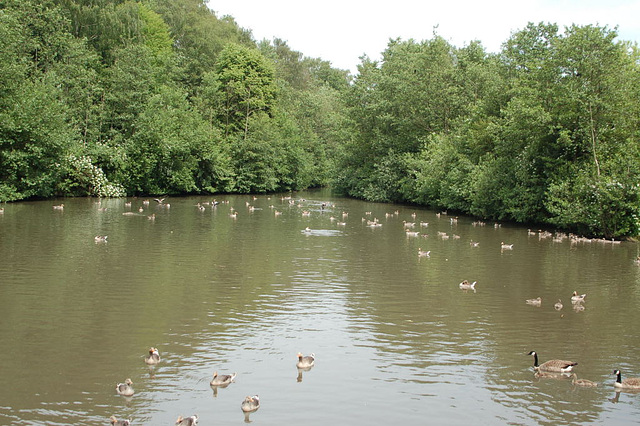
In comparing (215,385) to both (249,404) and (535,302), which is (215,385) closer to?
(249,404)

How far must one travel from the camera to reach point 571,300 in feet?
60.9

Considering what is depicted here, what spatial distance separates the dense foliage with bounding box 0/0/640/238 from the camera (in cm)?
3375

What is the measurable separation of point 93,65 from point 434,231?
3495 centimetres

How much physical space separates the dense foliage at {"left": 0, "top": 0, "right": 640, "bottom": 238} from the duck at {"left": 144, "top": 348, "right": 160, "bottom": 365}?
26.0 meters

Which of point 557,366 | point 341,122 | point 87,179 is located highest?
point 341,122

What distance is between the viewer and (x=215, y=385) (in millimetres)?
11281

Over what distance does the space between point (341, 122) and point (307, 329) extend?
55485mm

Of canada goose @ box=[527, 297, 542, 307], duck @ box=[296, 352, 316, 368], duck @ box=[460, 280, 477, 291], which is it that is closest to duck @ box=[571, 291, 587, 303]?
canada goose @ box=[527, 297, 542, 307]

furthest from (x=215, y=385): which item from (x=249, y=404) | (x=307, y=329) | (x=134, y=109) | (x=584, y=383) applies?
(x=134, y=109)

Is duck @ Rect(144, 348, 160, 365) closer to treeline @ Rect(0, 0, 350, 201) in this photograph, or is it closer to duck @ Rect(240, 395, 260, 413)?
duck @ Rect(240, 395, 260, 413)

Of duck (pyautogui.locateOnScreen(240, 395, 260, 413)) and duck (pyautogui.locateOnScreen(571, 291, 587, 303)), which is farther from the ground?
duck (pyautogui.locateOnScreen(571, 291, 587, 303))

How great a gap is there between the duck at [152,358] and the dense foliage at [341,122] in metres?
26.0

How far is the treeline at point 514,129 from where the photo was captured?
33.0m

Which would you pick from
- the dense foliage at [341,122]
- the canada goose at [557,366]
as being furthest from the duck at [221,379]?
the dense foliage at [341,122]
